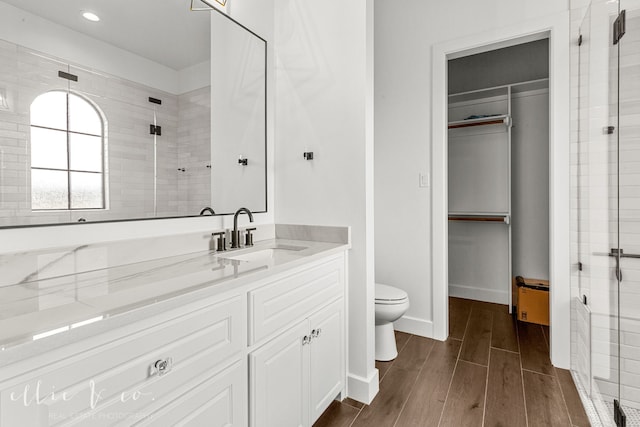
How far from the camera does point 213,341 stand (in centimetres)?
96

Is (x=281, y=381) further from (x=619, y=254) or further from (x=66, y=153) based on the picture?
(x=619, y=254)

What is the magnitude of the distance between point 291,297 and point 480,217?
257 cm

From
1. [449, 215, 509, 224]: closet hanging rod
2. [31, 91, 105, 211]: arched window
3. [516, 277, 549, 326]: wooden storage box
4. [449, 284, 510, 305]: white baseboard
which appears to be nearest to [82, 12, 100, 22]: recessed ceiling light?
[31, 91, 105, 211]: arched window

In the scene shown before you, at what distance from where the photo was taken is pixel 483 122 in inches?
122

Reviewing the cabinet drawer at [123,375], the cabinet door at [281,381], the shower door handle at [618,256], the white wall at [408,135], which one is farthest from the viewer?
the white wall at [408,135]

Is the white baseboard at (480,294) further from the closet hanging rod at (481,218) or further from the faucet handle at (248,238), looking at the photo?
the faucet handle at (248,238)

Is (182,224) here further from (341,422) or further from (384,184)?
(384,184)

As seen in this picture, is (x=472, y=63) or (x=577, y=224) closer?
(x=577, y=224)

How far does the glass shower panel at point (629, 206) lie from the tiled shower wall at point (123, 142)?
1.84m

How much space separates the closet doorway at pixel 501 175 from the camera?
3.09m

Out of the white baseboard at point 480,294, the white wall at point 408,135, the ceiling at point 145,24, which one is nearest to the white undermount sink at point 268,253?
the ceiling at point 145,24

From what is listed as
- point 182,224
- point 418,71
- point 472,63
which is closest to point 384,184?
point 418,71

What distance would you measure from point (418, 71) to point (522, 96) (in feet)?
4.44

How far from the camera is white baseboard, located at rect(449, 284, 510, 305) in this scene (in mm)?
3271
